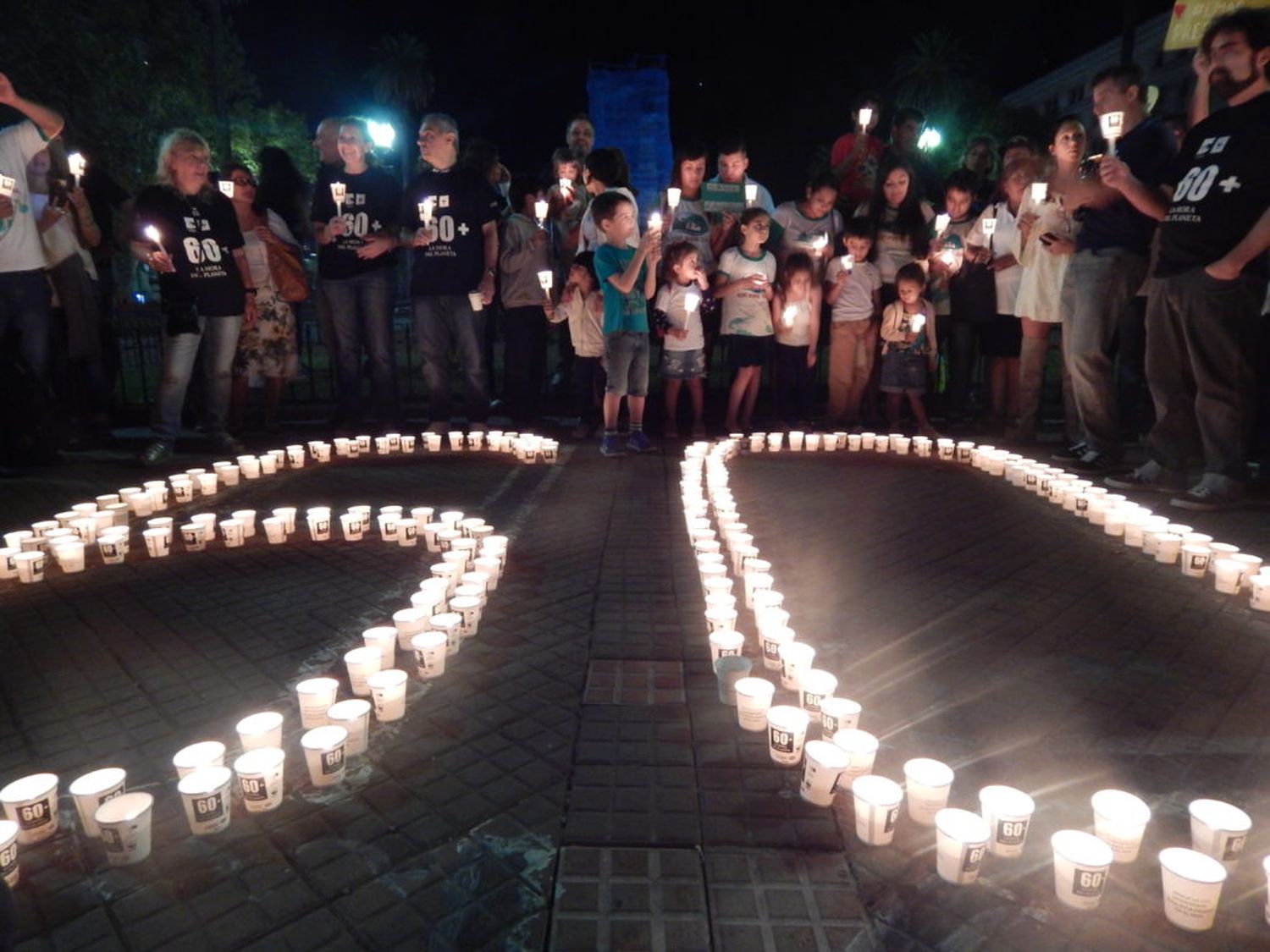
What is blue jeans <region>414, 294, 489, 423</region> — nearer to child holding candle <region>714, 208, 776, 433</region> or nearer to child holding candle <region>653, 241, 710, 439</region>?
child holding candle <region>653, 241, 710, 439</region>

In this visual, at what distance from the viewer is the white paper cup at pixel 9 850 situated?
1.88m

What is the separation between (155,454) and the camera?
21.1ft

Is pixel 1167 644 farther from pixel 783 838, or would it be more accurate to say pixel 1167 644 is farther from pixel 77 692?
pixel 77 692

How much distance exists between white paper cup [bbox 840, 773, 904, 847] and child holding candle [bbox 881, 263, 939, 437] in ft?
19.3

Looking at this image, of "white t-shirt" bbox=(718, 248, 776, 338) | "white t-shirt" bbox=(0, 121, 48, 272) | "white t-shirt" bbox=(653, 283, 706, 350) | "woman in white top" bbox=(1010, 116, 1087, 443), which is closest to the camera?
"white t-shirt" bbox=(0, 121, 48, 272)

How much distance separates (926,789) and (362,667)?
178 cm

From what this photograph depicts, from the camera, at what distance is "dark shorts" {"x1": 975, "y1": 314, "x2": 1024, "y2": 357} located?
7.53 meters

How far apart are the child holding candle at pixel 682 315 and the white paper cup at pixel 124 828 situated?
5.78 meters

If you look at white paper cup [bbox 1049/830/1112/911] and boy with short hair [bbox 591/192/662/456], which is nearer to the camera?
white paper cup [bbox 1049/830/1112/911]

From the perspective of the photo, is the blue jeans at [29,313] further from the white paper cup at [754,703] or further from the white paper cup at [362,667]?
the white paper cup at [754,703]

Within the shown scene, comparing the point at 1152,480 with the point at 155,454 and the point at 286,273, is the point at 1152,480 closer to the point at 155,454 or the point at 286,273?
the point at 286,273

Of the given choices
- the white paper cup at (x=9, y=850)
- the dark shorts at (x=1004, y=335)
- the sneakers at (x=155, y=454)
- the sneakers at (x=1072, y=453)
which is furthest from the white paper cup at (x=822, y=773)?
the dark shorts at (x=1004, y=335)

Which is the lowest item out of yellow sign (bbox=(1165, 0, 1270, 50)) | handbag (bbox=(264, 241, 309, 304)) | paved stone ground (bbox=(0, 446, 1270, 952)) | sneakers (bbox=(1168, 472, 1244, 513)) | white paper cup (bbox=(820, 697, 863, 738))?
paved stone ground (bbox=(0, 446, 1270, 952))

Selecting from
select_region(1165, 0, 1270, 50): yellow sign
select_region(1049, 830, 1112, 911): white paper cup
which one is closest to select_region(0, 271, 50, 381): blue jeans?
select_region(1049, 830, 1112, 911): white paper cup
